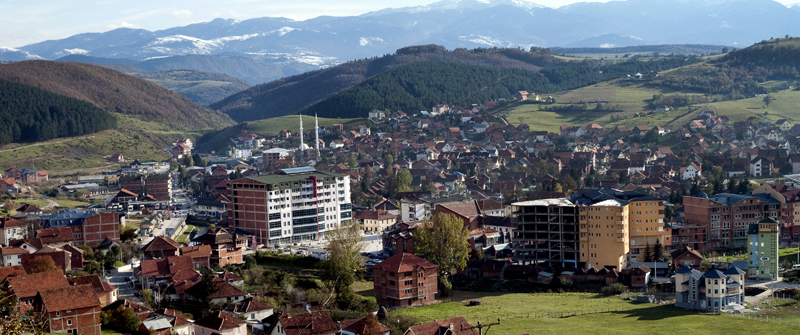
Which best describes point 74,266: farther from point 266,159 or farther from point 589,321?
point 266,159

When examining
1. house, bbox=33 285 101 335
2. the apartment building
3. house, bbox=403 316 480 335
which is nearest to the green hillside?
the apartment building

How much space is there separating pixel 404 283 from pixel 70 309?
16.0 m

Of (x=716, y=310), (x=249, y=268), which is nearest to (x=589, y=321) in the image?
(x=716, y=310)

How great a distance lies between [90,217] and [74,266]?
279 inches

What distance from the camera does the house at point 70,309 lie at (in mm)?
30734

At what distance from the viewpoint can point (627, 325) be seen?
3734 centimetres

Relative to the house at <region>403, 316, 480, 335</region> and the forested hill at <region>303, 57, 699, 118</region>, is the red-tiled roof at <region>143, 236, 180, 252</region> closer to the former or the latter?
the house at <region>403, 316, 480, 335</region>

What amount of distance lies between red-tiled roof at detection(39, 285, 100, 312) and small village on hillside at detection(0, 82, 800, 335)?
6cm

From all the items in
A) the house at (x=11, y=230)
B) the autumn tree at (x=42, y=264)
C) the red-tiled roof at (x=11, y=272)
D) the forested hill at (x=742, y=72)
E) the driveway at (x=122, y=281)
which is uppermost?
the forested hill at (x=742, y=72)

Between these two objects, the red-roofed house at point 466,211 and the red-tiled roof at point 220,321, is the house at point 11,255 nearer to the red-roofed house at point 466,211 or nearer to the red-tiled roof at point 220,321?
the red-tiled roof at point 220,321

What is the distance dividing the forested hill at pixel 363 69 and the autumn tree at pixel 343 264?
123 metres

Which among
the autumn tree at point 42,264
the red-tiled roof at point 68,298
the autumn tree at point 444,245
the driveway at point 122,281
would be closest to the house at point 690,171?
the autumn tree at point 444,245

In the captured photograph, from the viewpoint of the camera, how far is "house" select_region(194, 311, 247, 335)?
107 ft

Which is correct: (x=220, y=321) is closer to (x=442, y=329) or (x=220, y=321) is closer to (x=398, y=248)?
(x=442, y=329)
